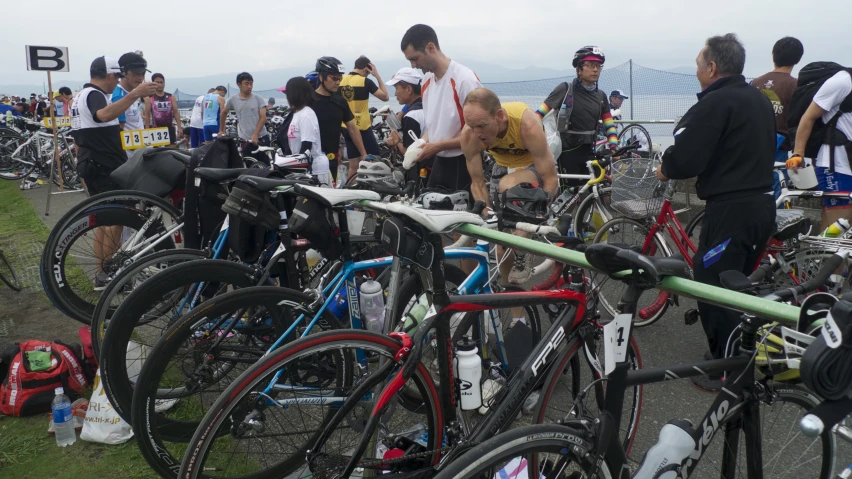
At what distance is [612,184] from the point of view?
5.30 m

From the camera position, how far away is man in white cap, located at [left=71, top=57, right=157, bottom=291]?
212 inches

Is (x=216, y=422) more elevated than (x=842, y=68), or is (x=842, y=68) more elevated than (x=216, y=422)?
(x=842, y=68)

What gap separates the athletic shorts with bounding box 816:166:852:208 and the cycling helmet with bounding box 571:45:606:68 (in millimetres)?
2320

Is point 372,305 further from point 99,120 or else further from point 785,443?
point 99,120

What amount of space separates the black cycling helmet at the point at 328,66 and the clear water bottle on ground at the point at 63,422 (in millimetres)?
4616

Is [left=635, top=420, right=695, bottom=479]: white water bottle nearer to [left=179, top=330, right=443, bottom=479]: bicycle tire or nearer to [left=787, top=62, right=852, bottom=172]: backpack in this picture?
[left=179, top=330, right=443, bottom=479]: bicycle tire

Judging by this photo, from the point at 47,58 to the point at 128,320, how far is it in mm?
9320

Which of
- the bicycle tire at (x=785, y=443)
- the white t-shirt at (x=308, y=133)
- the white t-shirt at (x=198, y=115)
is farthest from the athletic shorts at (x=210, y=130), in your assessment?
the bicycle tire at (x=785, y=443)

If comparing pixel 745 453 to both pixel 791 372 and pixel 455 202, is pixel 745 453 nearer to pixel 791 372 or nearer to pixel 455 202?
pixel 791 372

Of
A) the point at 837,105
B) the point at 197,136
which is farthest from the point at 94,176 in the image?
the point at 197,136

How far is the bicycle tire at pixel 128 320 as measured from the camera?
288 cm

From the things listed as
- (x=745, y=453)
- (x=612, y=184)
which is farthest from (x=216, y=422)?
(x=612, y=184)

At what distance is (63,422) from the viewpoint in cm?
318

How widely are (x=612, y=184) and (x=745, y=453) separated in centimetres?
362
